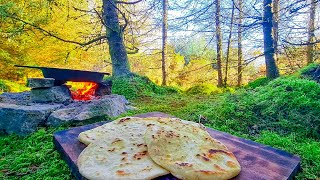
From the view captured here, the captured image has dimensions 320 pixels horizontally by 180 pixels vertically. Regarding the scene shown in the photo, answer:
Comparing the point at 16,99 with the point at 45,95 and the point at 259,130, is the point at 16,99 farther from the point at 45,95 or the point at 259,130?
the point at 259,130

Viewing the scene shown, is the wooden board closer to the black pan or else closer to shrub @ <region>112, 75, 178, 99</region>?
the black pan

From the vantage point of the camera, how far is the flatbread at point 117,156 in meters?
1.06

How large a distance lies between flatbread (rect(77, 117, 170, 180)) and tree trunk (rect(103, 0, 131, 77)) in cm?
441

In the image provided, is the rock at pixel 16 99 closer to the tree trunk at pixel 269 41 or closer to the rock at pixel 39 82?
the rock at pixel 39 82

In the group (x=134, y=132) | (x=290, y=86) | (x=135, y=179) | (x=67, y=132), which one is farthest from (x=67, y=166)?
(x=290, y=86)

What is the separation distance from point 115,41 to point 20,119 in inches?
146

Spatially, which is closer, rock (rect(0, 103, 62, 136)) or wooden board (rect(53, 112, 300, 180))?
wooden board (rect(53, 112, 300, 180))

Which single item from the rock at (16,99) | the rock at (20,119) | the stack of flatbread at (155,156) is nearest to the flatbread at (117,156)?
the stack of flatbread at (155,156)

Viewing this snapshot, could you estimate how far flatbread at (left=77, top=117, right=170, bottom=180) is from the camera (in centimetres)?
106

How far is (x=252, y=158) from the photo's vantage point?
1.35 metres

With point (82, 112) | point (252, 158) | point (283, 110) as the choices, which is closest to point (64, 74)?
point (82, 112)

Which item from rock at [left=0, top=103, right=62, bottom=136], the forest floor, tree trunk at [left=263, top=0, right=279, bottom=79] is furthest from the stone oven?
tree trunk at [left=263, top=0, right=279, bottom=79]

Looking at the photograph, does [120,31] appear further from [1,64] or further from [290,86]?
[1,64]

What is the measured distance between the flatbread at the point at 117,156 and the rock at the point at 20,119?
1368 mm
